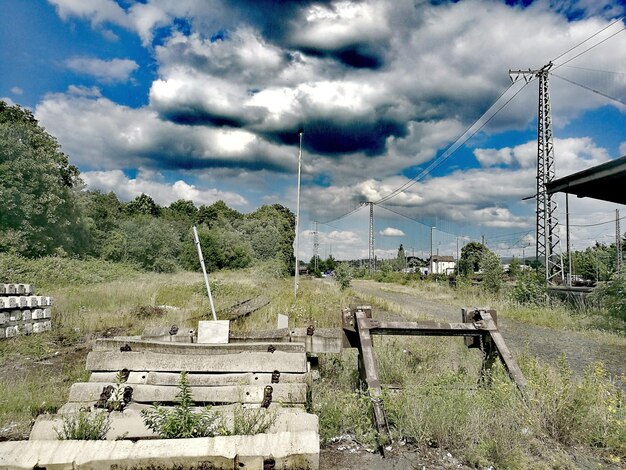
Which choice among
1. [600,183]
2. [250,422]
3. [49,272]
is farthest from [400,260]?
[250,422]

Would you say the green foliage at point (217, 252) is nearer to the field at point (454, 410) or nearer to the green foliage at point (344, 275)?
the green foliage at point (344, 275)

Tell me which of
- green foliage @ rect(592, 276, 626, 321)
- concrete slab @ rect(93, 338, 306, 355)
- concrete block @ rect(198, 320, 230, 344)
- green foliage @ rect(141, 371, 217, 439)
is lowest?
green foliage @ rect(141, 371, 217, 439)

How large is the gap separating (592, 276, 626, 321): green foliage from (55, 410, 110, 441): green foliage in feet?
42.5

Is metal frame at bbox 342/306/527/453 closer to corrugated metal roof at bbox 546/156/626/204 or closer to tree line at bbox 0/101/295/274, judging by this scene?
corrugated metal roof at bbox 546/156/626/204

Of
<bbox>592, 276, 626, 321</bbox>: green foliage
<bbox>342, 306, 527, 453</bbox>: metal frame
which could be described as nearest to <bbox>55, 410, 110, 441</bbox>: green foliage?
<bbox>342, 306, 527, 453</bbox>: metal frame

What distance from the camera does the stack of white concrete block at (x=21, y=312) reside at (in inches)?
374

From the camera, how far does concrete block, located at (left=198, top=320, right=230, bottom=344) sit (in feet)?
17.1

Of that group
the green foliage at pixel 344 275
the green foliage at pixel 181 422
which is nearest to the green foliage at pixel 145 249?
the green foliage at pixel 344 275

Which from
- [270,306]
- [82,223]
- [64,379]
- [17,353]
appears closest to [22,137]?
[82,223]

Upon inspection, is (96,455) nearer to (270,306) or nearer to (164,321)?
(164,321)

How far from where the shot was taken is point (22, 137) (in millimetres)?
28797

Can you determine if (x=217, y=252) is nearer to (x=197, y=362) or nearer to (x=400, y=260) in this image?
(x=197, y=362)

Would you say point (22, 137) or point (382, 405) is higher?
point (22, 137)

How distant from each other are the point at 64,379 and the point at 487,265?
21.1 meters
